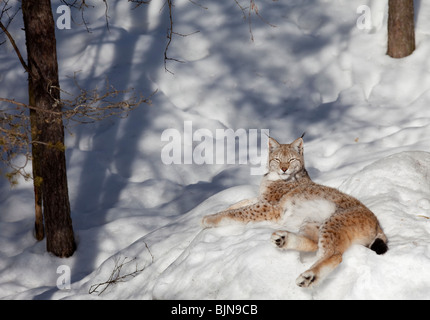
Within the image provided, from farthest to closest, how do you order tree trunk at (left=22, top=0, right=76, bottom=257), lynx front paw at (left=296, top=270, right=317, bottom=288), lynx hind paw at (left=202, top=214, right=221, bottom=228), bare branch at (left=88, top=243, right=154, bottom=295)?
tree trunk at (left=22, top=0, right=76, bottom=257) → bare branch at (left=88, top=243, right=154, bottom=295) → lynx hind paw at (left=202, top=214, right=221, bottom=228) → lynx front paw at (left=296, top=270, right=317, bottom=288)

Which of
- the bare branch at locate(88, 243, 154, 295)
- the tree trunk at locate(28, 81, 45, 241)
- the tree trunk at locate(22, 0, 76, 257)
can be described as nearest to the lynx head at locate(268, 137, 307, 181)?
the bare branch at locate(88, 243, 154, 295)

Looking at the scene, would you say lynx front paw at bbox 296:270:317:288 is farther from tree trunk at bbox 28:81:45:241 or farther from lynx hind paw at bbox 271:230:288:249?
tree trunk at bbox 28:81:45:241

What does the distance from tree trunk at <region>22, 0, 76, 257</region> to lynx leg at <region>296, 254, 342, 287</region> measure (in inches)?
137

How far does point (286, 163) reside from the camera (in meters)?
4.63

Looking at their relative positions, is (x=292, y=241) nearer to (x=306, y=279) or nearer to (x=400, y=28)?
(x=306, y=279)

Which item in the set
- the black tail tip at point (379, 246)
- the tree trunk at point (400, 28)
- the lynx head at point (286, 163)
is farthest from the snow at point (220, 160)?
the lynx head at point (286, 163)

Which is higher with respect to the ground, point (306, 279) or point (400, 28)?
point (400, 28)

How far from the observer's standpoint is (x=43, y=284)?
20.5ft

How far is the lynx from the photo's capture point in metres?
3.44

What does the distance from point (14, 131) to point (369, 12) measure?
7.25 metres

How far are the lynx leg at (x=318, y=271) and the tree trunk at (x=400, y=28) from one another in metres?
6.42

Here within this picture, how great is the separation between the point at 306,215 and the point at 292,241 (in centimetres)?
53

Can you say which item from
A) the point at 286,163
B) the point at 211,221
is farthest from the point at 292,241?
the point at 286,163

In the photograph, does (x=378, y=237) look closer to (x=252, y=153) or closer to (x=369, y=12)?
(x=252, y=153)
